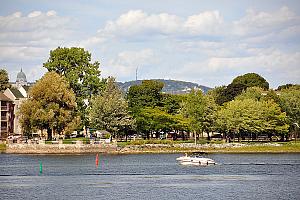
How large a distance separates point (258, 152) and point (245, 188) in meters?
61.6

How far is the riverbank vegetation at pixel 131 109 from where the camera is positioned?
132875 mm

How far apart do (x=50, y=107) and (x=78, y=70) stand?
71.3ft

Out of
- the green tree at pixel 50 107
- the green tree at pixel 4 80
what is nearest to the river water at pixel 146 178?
the green tree at pixel 50 107

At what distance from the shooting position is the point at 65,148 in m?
127

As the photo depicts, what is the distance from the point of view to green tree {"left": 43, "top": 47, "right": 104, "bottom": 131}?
151 metres

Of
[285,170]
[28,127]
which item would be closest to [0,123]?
[28,127]

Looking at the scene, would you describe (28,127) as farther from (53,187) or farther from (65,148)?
(53,187)

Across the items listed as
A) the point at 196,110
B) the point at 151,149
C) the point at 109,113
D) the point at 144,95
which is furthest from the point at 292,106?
the point at 109,113

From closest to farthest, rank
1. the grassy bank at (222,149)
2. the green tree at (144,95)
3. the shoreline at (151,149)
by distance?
the shoreline at (151,149)
the grassy bank at (222,149)
the green tree at (144,95)

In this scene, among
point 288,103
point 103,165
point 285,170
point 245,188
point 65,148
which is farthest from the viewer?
point 288,103

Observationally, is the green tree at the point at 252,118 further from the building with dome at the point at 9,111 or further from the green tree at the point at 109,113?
the building with dome at the point at 9,111

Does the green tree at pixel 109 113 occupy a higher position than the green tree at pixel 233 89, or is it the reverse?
the green tree at pixel 233 89

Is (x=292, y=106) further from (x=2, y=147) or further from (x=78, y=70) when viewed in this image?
(x=2, y=147)

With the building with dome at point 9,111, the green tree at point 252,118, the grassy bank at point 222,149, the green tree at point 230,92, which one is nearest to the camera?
the grassy bank at point 222,149
